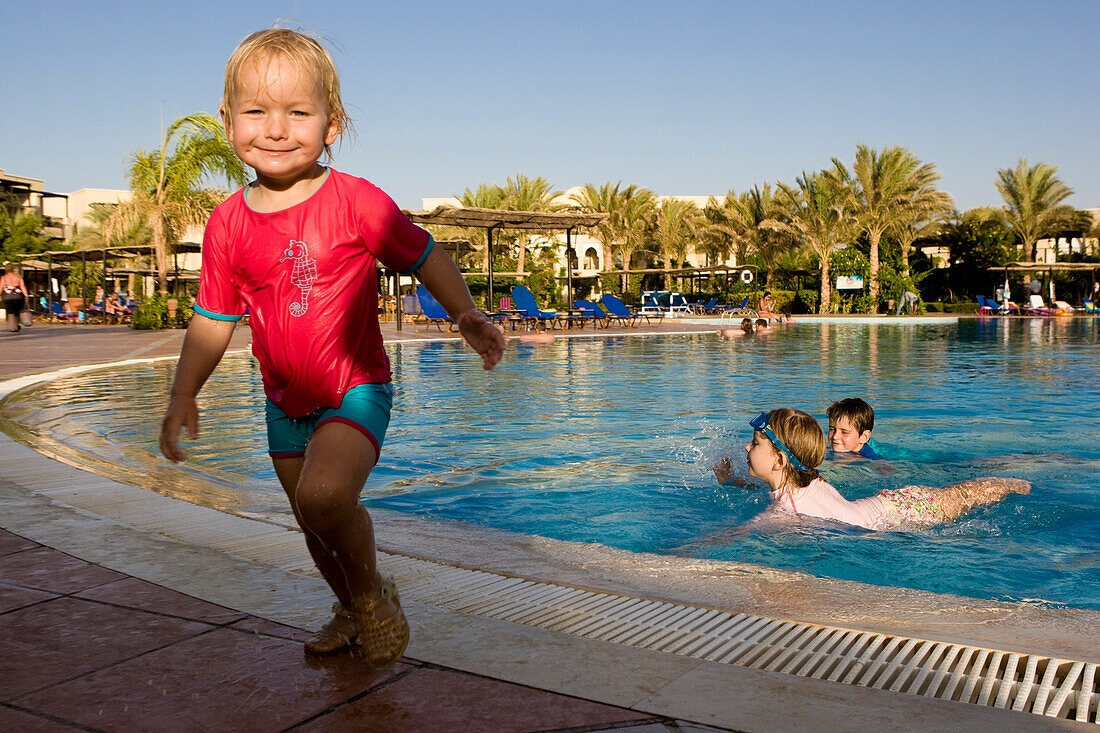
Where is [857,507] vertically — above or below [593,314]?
below

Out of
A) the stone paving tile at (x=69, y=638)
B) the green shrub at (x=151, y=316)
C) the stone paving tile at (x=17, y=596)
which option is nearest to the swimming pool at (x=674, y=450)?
the stone paving tile at (x=17, y=596)

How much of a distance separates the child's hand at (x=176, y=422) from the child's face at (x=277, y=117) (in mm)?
607

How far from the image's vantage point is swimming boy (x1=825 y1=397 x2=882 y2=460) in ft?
19.4

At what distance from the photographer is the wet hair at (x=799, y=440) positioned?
4742 mm

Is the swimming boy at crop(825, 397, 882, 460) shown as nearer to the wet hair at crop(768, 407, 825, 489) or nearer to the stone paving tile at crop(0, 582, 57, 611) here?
the wet hair at crop(768, 407, 825, 489)

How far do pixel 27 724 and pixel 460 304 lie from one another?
129cm

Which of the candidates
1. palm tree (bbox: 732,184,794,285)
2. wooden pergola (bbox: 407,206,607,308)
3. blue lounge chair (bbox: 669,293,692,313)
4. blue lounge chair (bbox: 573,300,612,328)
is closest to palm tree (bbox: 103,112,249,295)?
wooden pergola (bbox: 407,206,607,308)

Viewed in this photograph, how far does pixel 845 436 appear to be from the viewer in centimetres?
598

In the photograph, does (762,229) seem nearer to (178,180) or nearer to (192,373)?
(178,180)

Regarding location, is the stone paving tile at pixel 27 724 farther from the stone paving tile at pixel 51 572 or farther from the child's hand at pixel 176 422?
the stone paving tile at pixel 51 572

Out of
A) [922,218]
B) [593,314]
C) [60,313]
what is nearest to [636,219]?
[922,218]

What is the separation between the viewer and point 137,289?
42.6m

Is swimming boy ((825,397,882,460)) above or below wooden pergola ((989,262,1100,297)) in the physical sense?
below

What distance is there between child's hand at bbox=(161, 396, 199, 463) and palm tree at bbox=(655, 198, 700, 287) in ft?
147
